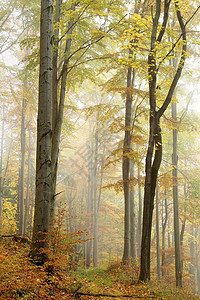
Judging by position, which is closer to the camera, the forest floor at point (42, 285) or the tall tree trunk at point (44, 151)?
the forest floor at point (42, 285)

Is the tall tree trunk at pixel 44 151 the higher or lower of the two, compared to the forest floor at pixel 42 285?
higher

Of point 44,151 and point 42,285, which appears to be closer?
point 42,285

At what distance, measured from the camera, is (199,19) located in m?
10.6

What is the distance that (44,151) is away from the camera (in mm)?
5133

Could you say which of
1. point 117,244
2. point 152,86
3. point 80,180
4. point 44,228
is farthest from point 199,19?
point 117,244

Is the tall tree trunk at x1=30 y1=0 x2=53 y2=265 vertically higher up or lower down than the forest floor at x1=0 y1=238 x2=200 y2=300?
higher up

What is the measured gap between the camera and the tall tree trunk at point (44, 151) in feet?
15.8

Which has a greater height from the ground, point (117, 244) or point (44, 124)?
point (44, 124)

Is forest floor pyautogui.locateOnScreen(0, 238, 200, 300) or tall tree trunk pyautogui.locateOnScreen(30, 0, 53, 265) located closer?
forest floor pyautogui.locateOnScreen(0, 238, 200, 300)

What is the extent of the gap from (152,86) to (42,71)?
3445 millimetres

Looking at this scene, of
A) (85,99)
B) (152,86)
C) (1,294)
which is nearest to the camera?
(1,294)

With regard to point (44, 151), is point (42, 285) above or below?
below

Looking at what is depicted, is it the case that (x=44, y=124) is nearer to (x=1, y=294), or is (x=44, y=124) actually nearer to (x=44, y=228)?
(x=44, y=228)

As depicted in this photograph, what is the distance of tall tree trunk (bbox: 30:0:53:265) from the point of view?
4809mm
